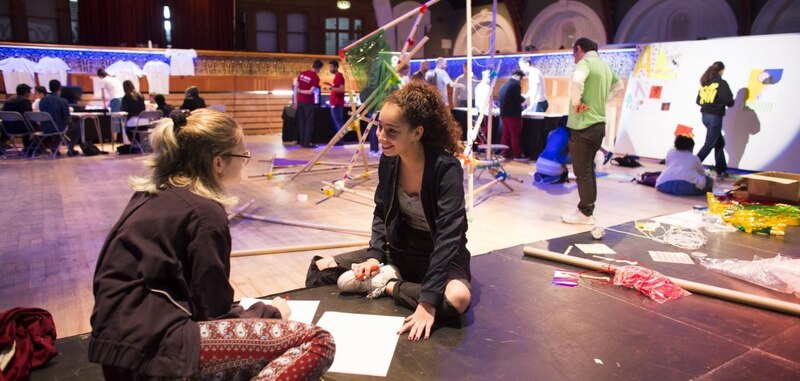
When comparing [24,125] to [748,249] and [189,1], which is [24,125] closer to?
[189,1]

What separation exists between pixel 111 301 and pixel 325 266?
1585 mm

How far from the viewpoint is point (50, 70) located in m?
11.2

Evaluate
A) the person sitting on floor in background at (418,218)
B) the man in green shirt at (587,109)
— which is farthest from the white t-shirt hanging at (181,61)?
the person sitting on floor in background at (418,218)

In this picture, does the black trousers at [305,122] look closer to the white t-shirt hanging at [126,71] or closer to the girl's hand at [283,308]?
the white t-shirt hanging at [126,71]

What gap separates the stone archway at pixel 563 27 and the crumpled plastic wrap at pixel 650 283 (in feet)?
35.5

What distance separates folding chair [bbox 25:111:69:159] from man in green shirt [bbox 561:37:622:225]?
7731 mm

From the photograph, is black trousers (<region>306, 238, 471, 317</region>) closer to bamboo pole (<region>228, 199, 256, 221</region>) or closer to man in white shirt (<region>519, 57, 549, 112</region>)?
bamboo pole (<region>228, 199, 256, 221</region>)

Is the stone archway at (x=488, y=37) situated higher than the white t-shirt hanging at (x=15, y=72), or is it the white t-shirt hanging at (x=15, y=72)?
the stone archway at (x=488, y=37)

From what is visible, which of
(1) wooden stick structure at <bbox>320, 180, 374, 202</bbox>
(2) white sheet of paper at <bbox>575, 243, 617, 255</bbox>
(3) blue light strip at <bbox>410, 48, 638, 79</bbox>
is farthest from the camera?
(3) blue light strip at <bbox>410, 48, 638, 79</bbox>

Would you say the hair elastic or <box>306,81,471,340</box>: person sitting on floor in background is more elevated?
the hair elastic

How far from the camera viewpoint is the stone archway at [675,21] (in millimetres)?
10445

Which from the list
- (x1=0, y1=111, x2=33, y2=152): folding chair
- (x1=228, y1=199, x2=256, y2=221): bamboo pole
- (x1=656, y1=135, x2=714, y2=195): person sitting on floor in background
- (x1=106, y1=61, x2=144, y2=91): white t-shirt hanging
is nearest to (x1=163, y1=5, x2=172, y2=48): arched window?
(x1=106, y1=61, x2=144, y2=91): white t-shirt hanging

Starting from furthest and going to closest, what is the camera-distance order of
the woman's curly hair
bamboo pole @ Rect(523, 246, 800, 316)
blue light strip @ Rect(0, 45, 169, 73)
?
blue light strip @ Rect(0, 45, 169, 73) → bamboo pole @ Rect(523, 246, 800, 316) → the woman's curly hair

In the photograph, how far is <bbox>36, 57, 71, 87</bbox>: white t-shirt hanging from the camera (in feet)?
36.7
